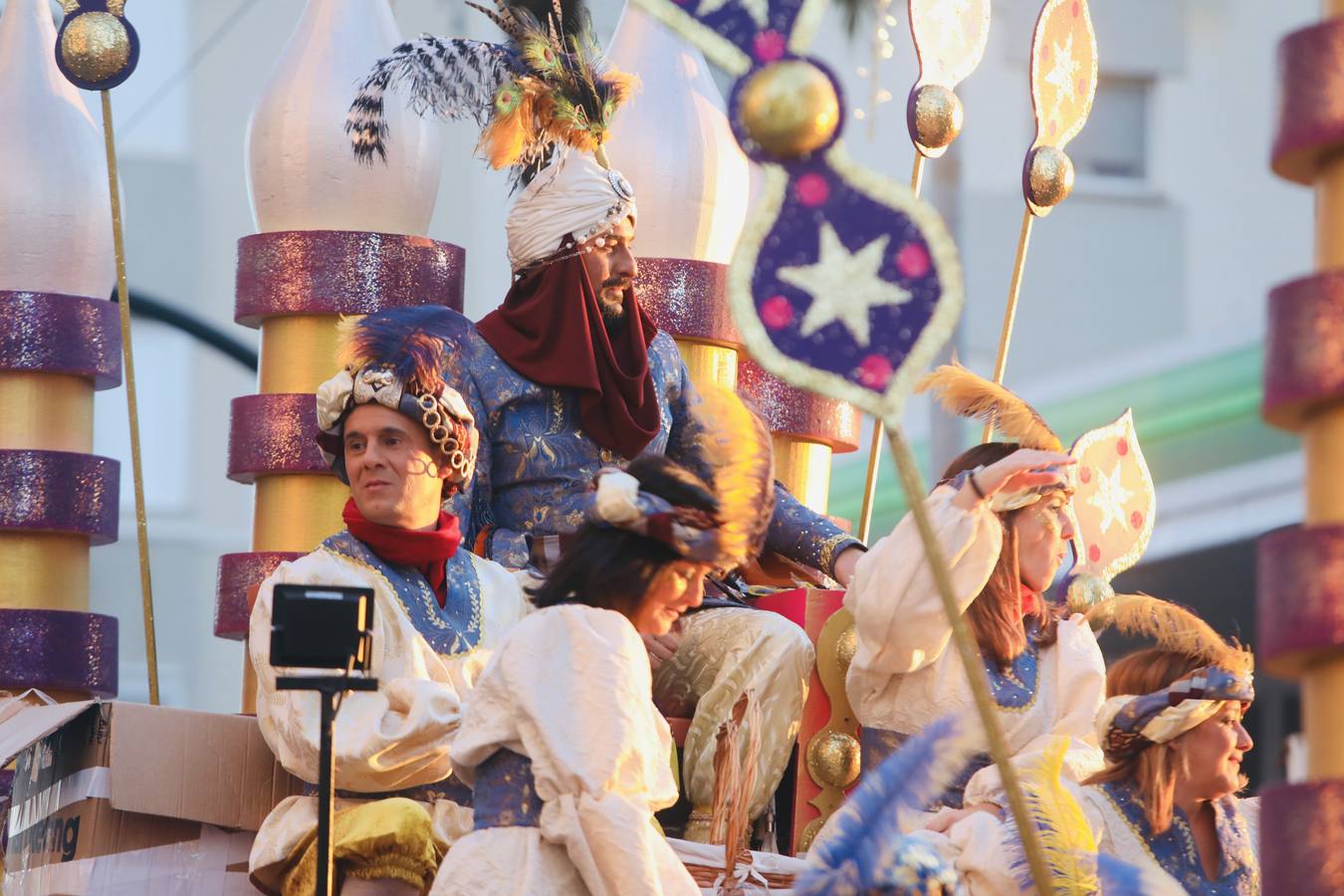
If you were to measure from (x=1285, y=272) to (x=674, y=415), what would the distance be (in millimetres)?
9673

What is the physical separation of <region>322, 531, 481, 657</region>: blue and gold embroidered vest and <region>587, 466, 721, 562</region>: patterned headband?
0.89 meters

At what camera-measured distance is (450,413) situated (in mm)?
4777

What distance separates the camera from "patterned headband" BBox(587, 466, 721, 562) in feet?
12.4

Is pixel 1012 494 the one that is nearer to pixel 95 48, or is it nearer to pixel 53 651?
pixel 95 48

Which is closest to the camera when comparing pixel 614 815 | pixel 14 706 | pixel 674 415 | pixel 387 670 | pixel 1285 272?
pixel 614 815

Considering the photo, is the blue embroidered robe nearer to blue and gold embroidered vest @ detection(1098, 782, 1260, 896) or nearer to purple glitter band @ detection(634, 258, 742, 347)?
purple glitter band @ detection(634, 258, 742, 347)

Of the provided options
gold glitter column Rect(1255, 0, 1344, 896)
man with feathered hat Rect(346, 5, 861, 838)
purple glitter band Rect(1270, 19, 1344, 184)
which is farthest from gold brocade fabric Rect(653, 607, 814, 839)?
purple glitter band Rect(1270, 19, 1344, 184)

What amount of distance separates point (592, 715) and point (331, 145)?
8.97 feet

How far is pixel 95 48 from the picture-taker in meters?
5.80

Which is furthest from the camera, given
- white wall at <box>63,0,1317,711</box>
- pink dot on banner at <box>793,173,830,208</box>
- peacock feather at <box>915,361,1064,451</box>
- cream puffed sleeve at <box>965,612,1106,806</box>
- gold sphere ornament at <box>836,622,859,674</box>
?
white wall at <box>63,0,1317,711</box>

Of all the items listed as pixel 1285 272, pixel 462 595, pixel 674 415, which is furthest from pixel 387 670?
pixel 1285 272

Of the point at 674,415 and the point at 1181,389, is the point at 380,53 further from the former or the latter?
the point at 1181,389

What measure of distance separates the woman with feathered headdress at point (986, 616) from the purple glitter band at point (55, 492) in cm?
229

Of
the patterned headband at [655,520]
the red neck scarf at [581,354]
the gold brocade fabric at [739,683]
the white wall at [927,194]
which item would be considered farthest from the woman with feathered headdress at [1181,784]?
the white wall at [927,194]
